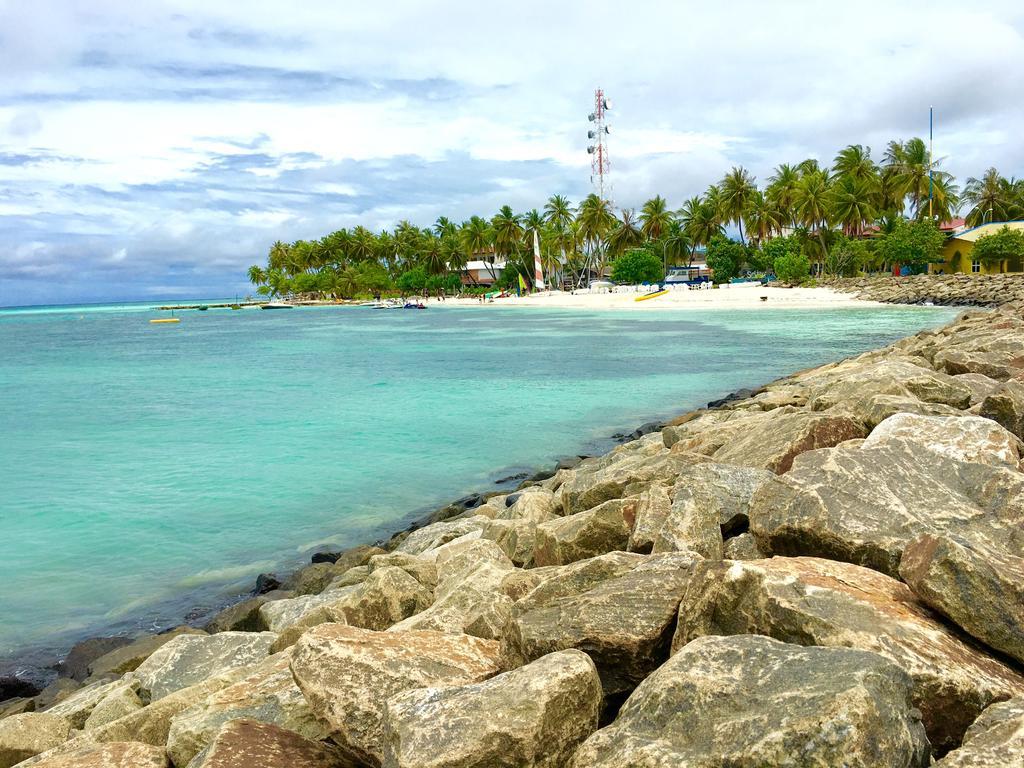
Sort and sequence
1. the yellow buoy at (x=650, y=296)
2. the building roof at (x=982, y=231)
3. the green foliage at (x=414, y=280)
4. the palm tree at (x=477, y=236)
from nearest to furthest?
the building roof at (x=982, y=231) < the yellow buoy at (x=650, y=296) < the palm tree at (x=477, y=236) < the green foliage at (x=414, y=280)

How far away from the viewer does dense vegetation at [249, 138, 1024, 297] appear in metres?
74.9

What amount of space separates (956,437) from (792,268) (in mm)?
74046

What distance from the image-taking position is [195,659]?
5.34 metres

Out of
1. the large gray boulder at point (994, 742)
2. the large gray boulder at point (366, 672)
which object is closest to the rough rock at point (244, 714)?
the large gray boulder at point (366, 672)

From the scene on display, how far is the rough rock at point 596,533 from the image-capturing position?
5191mm

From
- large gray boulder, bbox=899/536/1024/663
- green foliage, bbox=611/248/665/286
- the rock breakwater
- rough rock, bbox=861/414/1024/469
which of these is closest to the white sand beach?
green foliage, bbox=611/248/665/286

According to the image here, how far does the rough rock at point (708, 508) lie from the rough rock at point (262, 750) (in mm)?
2140

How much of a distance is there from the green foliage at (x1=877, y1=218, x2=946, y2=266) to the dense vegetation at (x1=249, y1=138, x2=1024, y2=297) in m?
0.10

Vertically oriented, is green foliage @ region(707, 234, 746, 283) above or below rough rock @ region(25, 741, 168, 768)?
above

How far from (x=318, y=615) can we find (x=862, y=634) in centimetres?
376

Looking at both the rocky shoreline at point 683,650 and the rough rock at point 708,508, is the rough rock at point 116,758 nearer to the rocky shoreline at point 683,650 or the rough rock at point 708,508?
the rocky shoreline at point 683,650

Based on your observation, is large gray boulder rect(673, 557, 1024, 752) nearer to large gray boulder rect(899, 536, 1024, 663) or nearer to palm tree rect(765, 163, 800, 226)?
large gray boulder rect(899, 536, 1024, 663)

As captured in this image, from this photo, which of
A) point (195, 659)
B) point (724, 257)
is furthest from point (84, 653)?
point (724, 257)

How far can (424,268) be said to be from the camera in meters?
114
